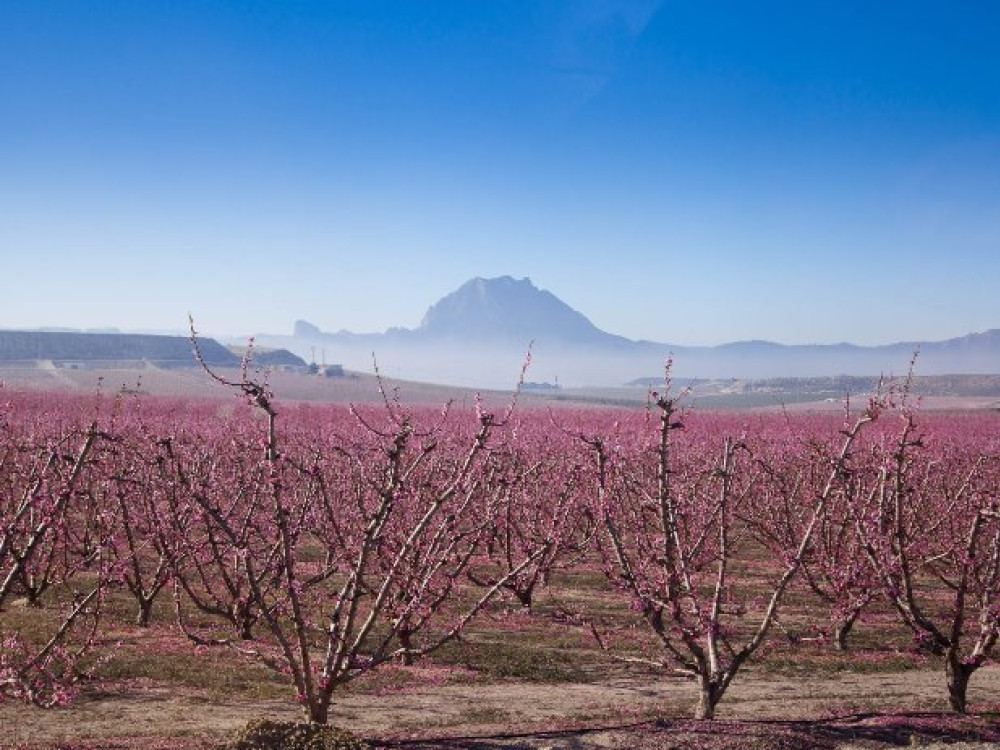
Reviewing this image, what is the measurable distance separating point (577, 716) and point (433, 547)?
2.97 metres

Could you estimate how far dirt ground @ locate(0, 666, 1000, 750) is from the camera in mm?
8266

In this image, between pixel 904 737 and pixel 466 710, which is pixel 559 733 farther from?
pixel 904 737

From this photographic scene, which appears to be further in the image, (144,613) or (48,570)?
(144,613)

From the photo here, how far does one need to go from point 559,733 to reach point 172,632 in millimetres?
8328

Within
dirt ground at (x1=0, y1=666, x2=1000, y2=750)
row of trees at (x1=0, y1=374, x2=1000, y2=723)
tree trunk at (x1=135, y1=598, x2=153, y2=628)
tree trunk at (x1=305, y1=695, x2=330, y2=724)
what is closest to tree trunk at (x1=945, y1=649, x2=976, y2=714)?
row of trees at (x1=0, y1=374, x2=1000, y2=723)

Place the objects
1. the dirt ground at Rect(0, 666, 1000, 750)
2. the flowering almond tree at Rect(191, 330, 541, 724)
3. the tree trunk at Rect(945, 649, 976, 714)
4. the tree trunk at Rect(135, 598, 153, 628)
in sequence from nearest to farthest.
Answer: the flowering almond tree at Rect(191, 330, 541, 724) → the dirt ground at Rect(0, 666, 1000, 750) → the tree trunk at Rect(945, 649, 976, 714) → the tree trunk at Rect(135, 598, 153, 628)

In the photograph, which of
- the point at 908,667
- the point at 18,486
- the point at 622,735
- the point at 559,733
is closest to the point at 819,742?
the point at 622,735

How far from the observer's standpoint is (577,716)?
1038 centimetres

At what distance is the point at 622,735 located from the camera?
8.21 metres

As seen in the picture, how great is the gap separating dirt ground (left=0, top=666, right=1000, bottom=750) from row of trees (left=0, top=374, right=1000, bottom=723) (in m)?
0.59

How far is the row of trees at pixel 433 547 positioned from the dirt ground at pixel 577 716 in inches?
23.3

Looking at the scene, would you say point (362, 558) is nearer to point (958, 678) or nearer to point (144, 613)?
point (958, 678)

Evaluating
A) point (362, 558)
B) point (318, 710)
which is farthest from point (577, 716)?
point (362, 558)

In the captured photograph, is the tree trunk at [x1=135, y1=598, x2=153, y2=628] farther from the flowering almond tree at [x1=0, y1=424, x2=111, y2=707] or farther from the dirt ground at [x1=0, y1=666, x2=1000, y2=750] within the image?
the dirt ground at [x1=0, y1=666, x2=1000, y2=750]
